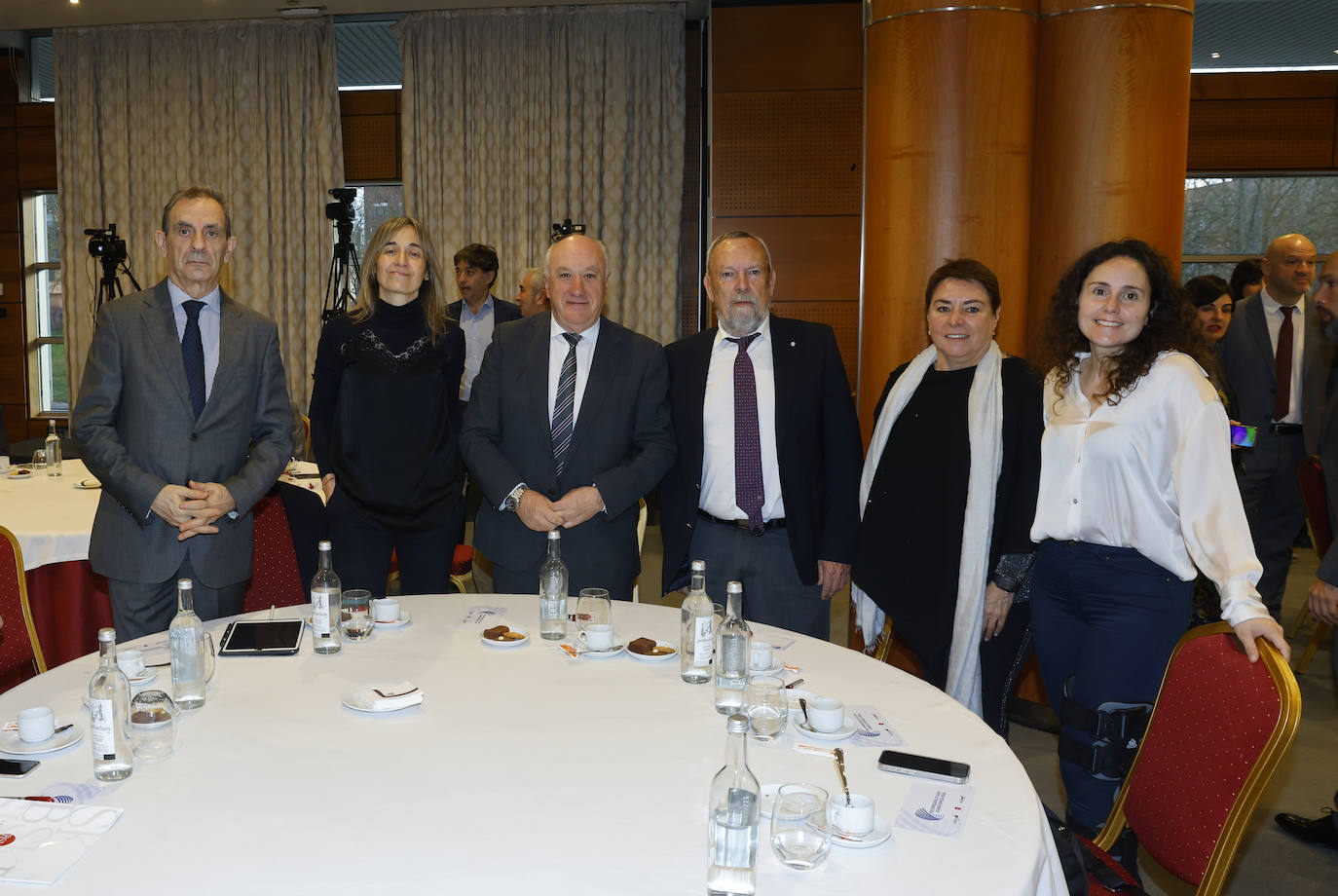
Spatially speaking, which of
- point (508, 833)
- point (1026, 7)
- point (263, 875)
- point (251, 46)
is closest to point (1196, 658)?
point (508, 833)

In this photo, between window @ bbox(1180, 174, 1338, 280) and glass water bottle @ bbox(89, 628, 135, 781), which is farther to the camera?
window @ bbox(1180, 174, 1338, 280)

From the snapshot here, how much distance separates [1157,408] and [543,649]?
154cm

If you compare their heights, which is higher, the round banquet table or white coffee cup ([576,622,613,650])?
white coffee cup ([576,622,613,650])

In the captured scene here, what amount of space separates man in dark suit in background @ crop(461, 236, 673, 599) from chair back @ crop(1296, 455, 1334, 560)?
3367 millimetres

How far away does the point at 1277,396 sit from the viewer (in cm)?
530

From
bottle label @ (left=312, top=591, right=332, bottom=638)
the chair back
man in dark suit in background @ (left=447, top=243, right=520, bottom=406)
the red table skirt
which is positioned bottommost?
the red table skirt

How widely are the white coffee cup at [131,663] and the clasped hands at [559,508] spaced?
3.75ft

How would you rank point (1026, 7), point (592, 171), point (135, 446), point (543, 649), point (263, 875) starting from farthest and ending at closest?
1. point (592, 171)
2. point (1026, 7)
3. point (135, 446)
4. point (543, 649)
5. point (263, 875)

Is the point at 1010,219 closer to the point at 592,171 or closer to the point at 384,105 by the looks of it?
the point at 592,171

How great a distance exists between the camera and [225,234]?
9.68 feet

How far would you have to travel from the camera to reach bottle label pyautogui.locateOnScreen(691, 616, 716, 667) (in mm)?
2090

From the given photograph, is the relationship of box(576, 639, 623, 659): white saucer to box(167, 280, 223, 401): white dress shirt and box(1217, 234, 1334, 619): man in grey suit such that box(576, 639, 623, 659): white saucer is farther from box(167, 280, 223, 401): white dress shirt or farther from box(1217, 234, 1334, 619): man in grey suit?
box(1217, 234, 1334, 619): man in grey suit

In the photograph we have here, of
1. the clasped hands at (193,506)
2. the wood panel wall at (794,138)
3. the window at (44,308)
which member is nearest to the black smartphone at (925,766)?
the clasped hands at (193,506)

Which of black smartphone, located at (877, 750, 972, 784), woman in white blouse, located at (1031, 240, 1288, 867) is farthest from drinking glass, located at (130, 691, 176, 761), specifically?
woman in white blouse, located at (1031, 240, 1288, 867)
